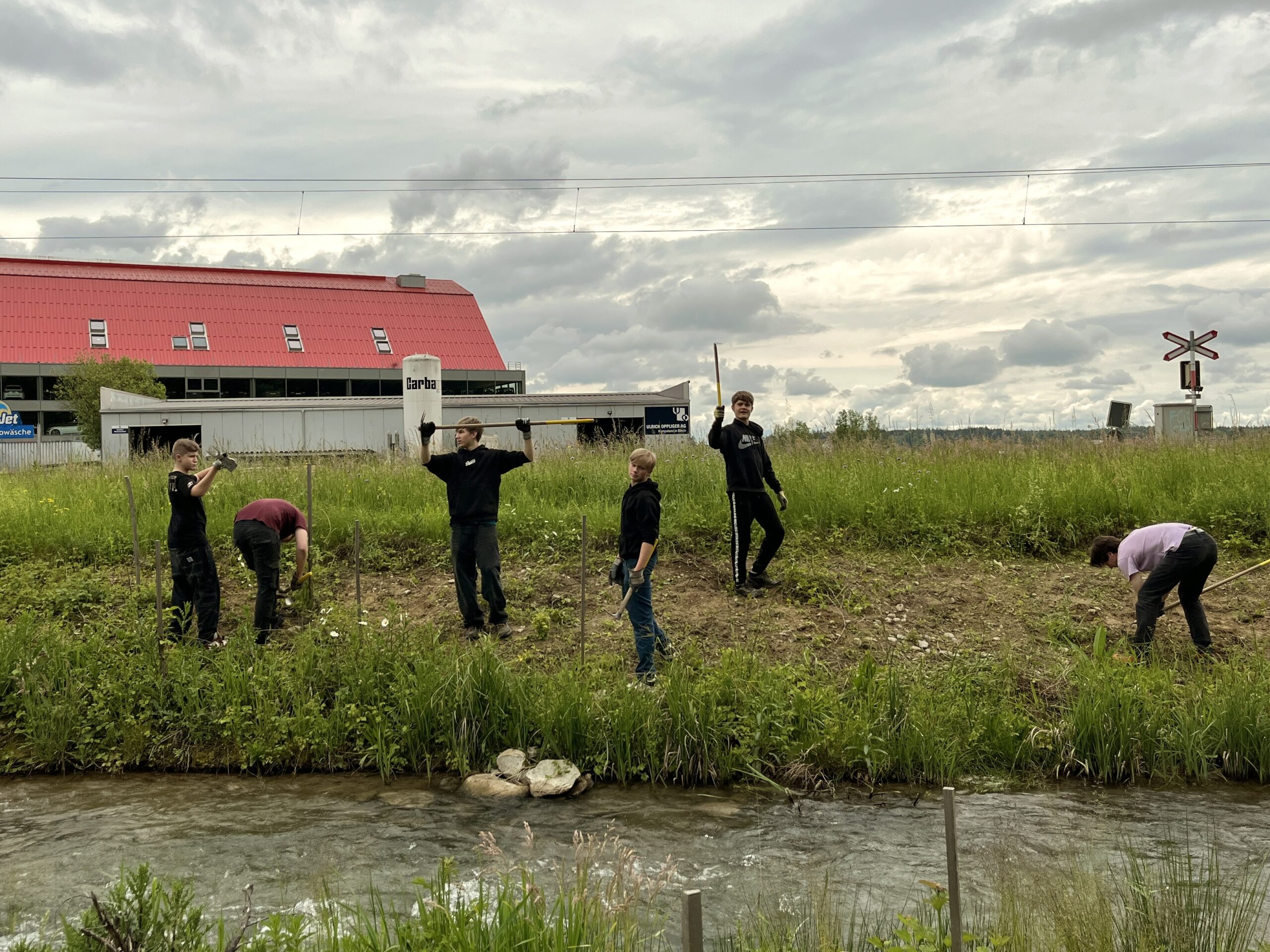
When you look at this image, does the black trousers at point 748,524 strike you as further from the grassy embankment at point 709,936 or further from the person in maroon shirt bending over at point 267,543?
the grassy embankment at point 709,936

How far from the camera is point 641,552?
775 cm

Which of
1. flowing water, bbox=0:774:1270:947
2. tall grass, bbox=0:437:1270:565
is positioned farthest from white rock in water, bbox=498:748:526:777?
tall grass, bbox=0:437:1270:565

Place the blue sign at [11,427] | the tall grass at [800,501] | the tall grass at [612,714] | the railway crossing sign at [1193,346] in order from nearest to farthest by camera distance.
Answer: the tall grass at [612,714] → the tall grass at [800,501] → the railway crossing sign at [1193,346] → the blue sign at [11,427]

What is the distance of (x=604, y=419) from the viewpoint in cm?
3303

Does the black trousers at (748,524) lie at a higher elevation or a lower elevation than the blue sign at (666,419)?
lower

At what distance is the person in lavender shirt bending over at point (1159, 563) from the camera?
26.9 ft

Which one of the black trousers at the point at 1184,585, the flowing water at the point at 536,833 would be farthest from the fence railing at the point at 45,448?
the black trousers at the point at 1184,585

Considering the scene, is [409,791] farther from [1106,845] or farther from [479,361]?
[479,361]

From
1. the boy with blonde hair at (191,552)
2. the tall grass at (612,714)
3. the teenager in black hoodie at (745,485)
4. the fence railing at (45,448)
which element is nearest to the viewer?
the tall grass at (612,714)

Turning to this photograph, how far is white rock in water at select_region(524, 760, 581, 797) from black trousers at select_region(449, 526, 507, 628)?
2483mm

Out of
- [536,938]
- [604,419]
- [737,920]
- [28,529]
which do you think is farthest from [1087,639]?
[604,419]

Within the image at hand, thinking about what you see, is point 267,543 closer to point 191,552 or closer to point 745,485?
point 191,552

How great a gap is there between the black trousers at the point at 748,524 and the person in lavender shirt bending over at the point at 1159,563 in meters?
3.15

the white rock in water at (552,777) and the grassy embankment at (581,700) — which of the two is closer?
the white rock in water at (552,777)
